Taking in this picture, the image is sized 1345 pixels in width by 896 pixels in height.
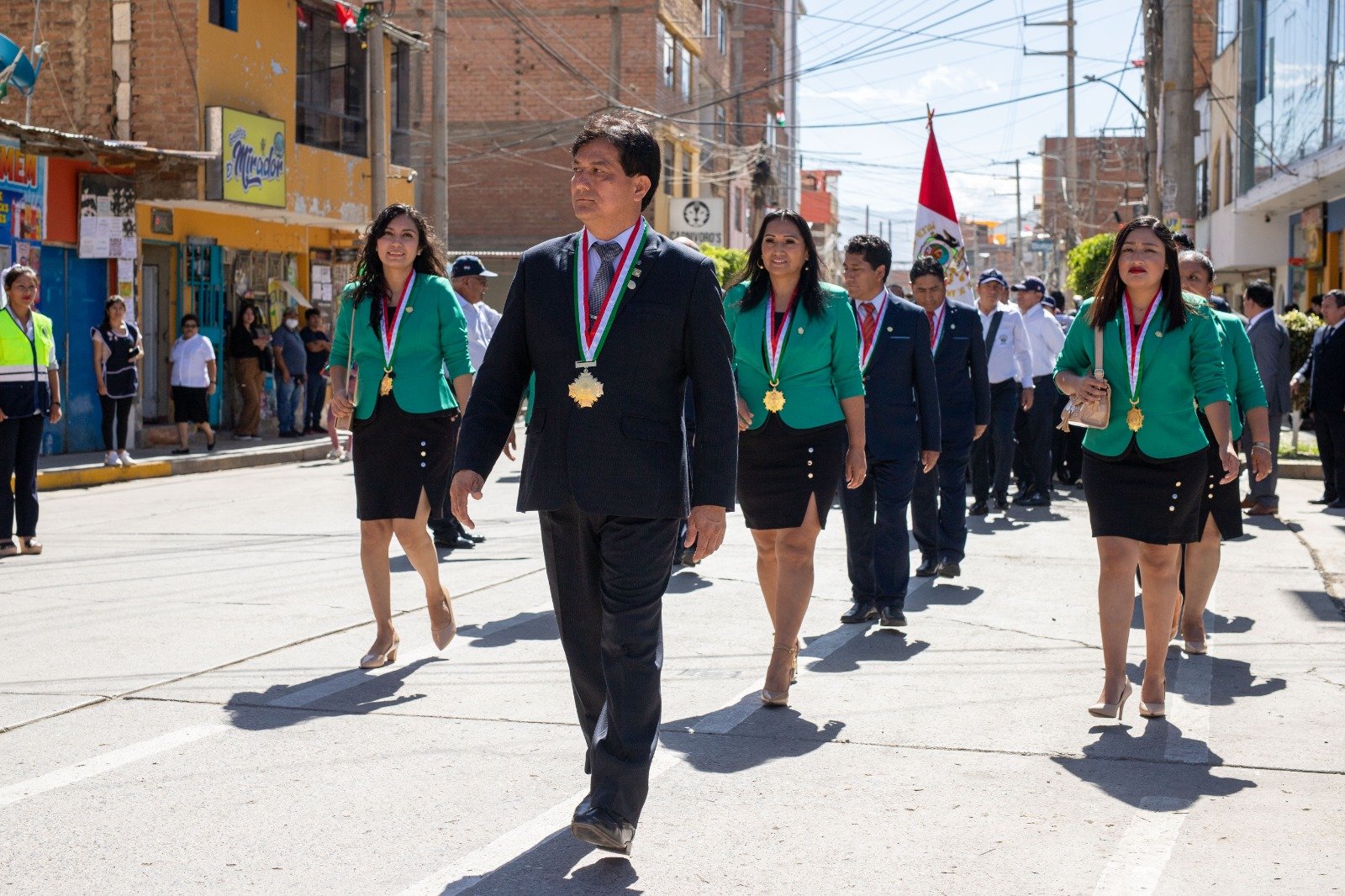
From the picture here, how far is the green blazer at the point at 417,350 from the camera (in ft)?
23.5

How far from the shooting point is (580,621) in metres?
4.64

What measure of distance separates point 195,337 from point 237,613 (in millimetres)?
12147

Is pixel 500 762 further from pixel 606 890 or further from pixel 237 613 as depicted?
pixel 237 613

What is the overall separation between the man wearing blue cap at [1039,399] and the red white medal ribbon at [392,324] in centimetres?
854

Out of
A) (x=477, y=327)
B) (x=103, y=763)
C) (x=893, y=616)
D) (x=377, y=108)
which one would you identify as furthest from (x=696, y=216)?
(x=103, y=763)

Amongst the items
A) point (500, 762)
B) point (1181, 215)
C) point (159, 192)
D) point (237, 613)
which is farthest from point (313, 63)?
point (500, 762)

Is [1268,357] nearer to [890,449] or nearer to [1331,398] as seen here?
[1331,398]

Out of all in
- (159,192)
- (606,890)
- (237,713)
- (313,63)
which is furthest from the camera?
(313,63)

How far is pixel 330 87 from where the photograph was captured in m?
26.2

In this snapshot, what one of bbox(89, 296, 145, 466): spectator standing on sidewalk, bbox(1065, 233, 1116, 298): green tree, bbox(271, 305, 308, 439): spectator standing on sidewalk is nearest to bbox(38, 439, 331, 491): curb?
bbox(89, 296, 145, 466): spectator standing on sidewalk

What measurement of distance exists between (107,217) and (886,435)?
14.4 meters

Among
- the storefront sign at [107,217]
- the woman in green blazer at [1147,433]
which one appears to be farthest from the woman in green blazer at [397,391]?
the storefront sign at [107,217]

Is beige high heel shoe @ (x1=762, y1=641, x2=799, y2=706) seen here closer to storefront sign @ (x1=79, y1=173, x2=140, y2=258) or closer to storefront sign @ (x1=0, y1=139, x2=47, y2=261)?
storefront sign @ (x1=0, y1=139, x2=47, y2=261)

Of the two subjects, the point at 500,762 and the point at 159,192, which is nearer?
the point at 500,762
